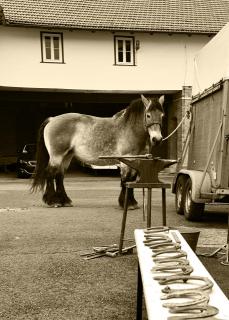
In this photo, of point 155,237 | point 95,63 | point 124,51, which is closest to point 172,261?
point 155,237

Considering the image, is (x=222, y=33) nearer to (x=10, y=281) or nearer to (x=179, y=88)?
(x=10, y=281)

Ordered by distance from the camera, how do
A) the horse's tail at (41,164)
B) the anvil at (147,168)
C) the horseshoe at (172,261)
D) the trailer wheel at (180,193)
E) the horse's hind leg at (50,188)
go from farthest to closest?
the horse's tail at (41,164), the horse's hind leg at (50,188), the trailer wheel at (180,193), the anvil at (147,168), the horseshoe at (172,261)

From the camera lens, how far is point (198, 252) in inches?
240

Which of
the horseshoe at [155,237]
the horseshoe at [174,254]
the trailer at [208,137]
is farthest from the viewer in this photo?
the trailer at [208,137]

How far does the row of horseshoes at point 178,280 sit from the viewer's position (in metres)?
2.23

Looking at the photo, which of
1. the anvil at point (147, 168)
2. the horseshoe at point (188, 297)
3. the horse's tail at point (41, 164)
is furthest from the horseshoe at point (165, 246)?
the horse's tail at point (41, 164)

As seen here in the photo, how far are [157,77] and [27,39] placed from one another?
6.34 metres

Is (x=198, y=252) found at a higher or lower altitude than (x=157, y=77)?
lower

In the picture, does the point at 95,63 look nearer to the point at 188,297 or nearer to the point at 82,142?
the point at 82,142

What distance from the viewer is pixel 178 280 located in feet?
9.09

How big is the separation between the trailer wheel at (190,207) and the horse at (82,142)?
1594mm

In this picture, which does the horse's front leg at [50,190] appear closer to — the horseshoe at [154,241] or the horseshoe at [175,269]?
the horseshoe at [154,241]

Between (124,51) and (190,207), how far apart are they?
45.5 ft

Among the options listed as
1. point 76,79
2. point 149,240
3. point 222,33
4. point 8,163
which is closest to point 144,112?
point 222,33
